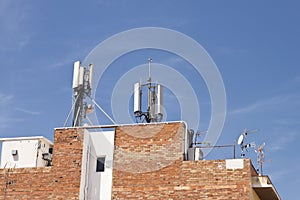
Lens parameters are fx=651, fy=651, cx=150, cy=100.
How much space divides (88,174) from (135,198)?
7.83 ft

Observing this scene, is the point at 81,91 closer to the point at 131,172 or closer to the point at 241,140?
the point at 131,172

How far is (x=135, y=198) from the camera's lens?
23.9 m

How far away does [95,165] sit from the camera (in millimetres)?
25562

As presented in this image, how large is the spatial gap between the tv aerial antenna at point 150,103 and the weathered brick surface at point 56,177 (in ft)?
8.76

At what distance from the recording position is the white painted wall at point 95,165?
24.9 metres

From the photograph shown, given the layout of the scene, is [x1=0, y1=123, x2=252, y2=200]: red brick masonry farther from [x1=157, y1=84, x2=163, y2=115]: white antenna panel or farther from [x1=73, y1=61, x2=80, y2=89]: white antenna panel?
[x1=73, y1=61, x2=80, y2=89]: white antenna panel

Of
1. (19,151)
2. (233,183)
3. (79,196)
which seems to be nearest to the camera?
(233,183)

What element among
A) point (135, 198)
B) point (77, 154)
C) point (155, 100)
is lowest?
point (135, 198)

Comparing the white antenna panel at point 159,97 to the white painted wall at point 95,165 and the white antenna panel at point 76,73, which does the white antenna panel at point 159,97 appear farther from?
the white antenna panel at point 76,73

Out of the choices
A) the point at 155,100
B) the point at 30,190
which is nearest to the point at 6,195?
the point at 30,190

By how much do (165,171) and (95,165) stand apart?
3.13 m

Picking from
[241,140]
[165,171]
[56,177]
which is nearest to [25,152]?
[56,177]

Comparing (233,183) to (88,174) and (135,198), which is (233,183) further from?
(88,174)

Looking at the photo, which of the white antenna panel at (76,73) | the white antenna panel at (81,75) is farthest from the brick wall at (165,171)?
the white antenna panel at (76,73)
